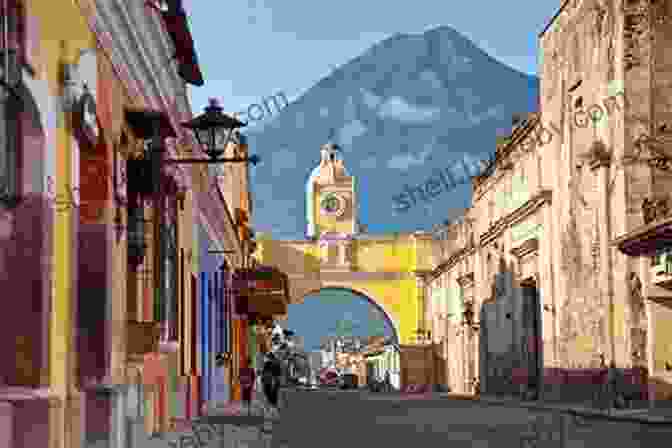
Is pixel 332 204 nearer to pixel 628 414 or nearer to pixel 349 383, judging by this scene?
pixel 349 383

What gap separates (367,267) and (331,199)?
25.3 feet

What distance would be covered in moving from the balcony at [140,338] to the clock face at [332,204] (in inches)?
2010

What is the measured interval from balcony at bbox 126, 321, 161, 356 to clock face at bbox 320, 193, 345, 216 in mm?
51059

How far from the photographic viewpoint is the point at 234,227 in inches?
1336

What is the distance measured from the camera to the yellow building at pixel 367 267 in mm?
55750

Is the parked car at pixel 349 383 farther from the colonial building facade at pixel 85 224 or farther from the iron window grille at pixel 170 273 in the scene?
the colonial building facade at pixel 85 224

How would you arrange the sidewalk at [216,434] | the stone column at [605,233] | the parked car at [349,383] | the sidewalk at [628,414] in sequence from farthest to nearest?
the parked car at [349,383]
the stone column at [605,233]
the sidewalk at [628,414]
the sidewalk at [216,434]

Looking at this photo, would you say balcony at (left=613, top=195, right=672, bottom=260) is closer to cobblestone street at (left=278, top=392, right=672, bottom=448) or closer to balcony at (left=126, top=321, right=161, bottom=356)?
cobblestone street at (left=278, top=392, right=672, bottom=448)

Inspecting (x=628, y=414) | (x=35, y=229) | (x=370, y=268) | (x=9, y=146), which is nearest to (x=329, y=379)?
(x=370, y=268)

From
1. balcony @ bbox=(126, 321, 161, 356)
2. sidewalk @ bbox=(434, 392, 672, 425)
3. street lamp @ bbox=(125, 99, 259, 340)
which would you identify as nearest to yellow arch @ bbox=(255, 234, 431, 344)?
sidewalk @ bbox=(434, 392, 672, 425)

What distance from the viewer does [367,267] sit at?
5619cm

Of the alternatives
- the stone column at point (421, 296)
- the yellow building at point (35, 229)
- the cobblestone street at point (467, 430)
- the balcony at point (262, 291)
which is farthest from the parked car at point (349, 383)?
the yellow building at point (35, 229)

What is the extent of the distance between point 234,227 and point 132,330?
75.3ft

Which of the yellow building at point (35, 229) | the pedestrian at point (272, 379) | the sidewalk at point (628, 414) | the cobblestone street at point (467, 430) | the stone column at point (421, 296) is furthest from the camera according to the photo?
the stone column at point (421, 296)
